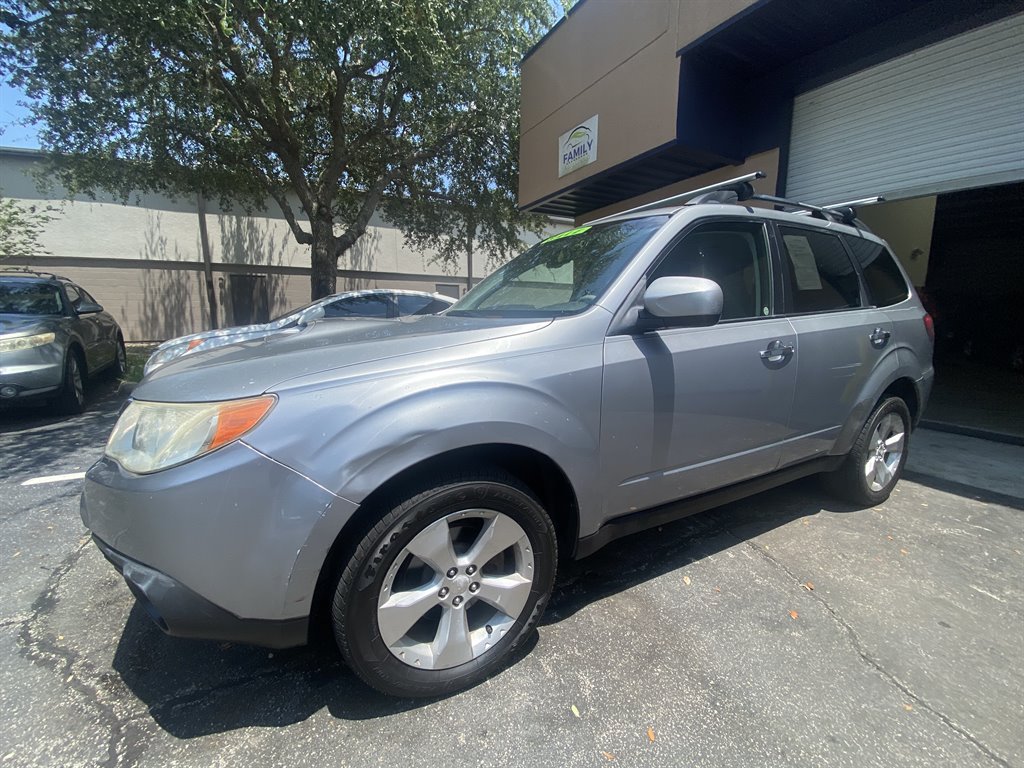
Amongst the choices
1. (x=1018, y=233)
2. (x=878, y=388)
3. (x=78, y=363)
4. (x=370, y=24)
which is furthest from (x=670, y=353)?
(x=1018, y=233)

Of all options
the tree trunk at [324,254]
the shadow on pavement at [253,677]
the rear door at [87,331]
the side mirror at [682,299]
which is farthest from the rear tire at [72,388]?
the side mirror at [682,299]

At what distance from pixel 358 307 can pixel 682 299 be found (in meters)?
7.10

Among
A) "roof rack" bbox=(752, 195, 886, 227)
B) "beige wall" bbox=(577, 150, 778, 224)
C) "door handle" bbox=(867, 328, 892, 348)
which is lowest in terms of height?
"door handle" bbox=(867, 328, 892, 348)

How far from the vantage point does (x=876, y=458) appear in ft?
11.3

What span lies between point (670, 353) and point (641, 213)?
0.97 meters

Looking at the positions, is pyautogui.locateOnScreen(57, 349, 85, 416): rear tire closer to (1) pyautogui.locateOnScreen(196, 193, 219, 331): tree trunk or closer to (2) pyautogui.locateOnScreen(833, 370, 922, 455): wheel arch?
(2) pyautogui.locateOnScreen(833, 370, 922, 455): wheel arch

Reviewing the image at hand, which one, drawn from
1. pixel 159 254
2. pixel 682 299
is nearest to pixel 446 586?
pixel 682 299

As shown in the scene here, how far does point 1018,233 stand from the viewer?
42.7ft

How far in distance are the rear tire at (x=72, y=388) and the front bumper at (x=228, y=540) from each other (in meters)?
5.64

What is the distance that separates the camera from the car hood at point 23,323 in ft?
17.5

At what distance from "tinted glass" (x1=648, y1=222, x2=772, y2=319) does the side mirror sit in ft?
1.38

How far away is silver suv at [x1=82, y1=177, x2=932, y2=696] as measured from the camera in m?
1.50

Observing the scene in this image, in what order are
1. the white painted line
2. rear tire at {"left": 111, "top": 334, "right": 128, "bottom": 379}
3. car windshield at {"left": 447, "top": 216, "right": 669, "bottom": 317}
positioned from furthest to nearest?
rear tire at {"left": 111, "top": 334, "right": 128, "bottom": 379} < the white painted line < car windshield at {"left": 447, "top": 216, "right": 669, "bottom": 317}

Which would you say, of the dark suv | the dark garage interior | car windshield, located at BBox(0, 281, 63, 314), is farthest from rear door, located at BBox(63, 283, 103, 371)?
the dark garage interior
